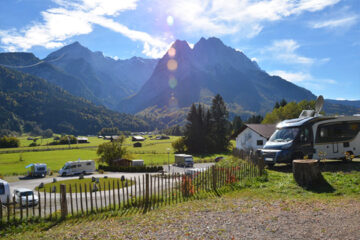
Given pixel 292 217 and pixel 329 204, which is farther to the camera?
pixel 329 204

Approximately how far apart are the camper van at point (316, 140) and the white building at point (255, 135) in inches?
1056

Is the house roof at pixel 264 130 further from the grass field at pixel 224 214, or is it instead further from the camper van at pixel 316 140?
the grass field at pixel 224 214

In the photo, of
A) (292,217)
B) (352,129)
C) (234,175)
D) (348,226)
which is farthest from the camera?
(352,129)

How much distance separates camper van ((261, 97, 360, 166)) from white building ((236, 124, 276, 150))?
26832mm

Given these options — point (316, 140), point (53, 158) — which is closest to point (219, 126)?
point (53, 158)

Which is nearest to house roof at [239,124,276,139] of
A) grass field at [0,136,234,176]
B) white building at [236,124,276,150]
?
white building at [236,124,276,150]

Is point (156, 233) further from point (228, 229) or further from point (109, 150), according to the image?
point (109, 150)

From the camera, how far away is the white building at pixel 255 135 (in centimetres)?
4538

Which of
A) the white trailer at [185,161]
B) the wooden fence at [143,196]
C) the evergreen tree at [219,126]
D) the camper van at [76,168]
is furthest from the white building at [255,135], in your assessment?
the evergreen tree at [219,126]

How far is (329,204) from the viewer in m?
8.92

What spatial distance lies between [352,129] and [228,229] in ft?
49.9

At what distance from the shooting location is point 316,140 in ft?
55.3

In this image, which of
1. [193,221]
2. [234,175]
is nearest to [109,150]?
[234,175]

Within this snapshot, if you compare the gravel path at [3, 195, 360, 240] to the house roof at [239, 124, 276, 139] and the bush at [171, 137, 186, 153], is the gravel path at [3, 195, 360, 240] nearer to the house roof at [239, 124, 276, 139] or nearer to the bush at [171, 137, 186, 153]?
the house roof at [239, 124, 276, 139]
